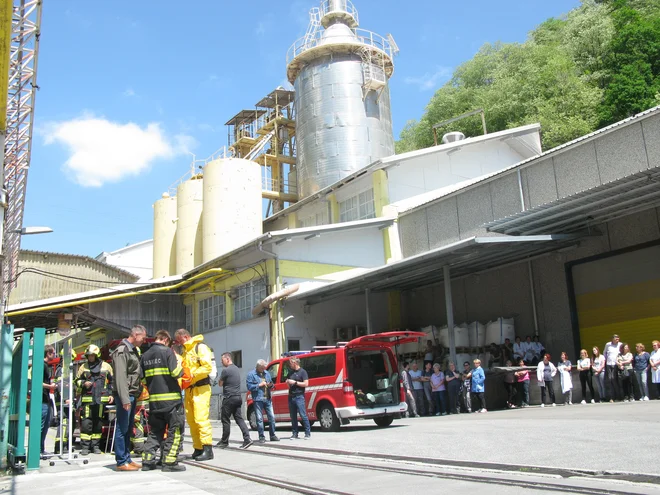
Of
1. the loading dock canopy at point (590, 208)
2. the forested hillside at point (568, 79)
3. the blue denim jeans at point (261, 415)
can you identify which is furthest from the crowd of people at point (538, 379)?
the forested hillside at point (568, 79)

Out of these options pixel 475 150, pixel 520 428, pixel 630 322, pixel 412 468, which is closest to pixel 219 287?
pixel 475 150

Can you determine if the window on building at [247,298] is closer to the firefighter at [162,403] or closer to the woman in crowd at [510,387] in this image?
the woman in crowd at [510,387]

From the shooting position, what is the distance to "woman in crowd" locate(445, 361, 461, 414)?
58.7 feet

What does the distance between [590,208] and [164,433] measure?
12927 mm

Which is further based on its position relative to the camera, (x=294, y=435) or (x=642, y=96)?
(x=642, y=96)

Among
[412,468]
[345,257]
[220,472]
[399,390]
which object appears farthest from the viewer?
[345,257]

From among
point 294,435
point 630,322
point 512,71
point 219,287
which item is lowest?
point 294,435

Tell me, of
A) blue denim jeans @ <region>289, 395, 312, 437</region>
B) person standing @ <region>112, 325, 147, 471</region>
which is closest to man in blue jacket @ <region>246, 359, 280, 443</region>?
blue denim jeans @ <region>289, 395, 312, 437</region>

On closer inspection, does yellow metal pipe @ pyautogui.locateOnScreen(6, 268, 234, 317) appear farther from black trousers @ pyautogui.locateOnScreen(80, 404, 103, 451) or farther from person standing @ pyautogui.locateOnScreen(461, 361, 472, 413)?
black trousers @ pyautogui.locateOnScreen(80, 404, 103, 451)

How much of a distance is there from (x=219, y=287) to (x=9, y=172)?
973 cm

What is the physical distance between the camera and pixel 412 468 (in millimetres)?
7504

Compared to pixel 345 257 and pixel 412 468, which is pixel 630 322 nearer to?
pixel 345 257

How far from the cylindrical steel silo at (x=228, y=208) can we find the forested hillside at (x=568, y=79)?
1781cm

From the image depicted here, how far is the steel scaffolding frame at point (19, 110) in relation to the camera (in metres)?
15.8
